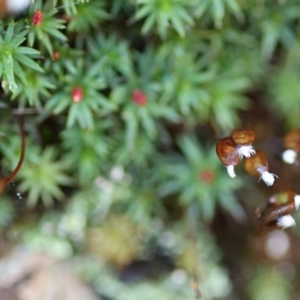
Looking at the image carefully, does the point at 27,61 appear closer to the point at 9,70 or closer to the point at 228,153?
the point at 9,70

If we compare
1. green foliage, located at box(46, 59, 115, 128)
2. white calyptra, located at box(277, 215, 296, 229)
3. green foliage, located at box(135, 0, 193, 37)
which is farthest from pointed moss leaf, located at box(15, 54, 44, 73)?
white calyptra, located at box(277, 215, 296, 229)

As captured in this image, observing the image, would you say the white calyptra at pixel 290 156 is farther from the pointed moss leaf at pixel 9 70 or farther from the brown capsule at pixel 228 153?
the pointed moss leaf at pixel 9 70

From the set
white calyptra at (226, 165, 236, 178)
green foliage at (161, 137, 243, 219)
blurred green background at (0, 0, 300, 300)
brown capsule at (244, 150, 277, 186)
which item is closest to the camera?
white calyptra at (226, 165, 236, 178)

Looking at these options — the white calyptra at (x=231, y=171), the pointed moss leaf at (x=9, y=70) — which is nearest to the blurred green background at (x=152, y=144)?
the pointed moss leaf at (x=9, y=70)

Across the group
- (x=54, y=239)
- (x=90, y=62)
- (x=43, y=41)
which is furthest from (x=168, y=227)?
(x=43, y=41)

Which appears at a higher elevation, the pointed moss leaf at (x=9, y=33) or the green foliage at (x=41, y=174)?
the pointed moss leaf at (x=9, y=33)

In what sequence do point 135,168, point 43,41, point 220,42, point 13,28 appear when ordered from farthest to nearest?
point 135,168 < point 220,42 < point 43,41 < point 13,28

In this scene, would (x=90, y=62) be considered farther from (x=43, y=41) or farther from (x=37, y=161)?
(x=37, y=161)

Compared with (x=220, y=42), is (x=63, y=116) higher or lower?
lower

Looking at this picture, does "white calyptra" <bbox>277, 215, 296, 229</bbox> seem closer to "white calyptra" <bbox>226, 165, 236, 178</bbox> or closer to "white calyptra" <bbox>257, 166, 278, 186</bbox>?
"white calyptra" <bbox>257, 166, 278, 186</bbox>
